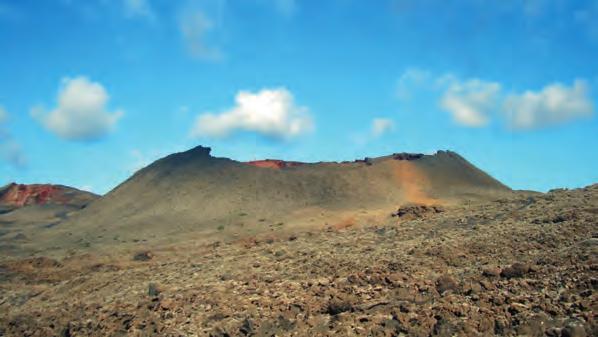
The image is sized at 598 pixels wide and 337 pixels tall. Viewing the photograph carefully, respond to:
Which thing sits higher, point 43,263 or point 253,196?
A: point 253,196

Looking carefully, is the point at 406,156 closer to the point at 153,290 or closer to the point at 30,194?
the point at 153,290

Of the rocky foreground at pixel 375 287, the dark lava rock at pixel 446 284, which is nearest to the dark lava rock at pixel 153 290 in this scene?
the rocky foreground at pixel 375 287

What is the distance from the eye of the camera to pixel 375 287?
14.5 meters

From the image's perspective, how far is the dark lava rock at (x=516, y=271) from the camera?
13161mm

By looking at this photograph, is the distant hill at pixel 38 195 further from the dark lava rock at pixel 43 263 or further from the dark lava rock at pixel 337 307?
the dark lava rock at pixel 337 307

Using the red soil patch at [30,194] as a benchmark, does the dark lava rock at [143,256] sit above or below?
below

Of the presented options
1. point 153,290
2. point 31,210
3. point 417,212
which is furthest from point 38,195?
point 153,290

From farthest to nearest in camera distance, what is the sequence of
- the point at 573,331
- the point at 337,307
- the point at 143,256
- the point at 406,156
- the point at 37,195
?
the point at 37,195 → the point at 406,156 → the point at 143,256 → the point at 337,307 → the point at 573,331

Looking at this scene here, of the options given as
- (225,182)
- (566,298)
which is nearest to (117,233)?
(225,182)

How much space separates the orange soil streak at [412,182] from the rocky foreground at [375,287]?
24743 millimetres

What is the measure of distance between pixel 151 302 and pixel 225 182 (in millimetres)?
40158

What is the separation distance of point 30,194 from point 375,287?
263ft

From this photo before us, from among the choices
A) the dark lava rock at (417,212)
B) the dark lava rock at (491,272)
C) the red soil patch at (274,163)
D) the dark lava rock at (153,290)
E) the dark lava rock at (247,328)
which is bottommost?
the dark lava rock at (247,328)

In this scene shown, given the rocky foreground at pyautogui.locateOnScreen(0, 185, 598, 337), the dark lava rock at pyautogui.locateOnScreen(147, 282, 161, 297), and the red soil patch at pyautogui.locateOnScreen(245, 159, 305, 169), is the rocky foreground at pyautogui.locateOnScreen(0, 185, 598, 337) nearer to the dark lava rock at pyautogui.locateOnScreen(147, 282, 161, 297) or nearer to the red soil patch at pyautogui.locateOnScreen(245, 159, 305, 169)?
the dark lava rock at pyautogui.locateOnScreen(147, 282, 161, 297)
